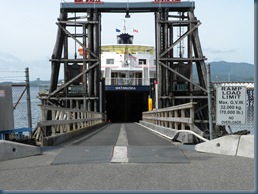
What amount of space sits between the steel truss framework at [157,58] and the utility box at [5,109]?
25.9 m

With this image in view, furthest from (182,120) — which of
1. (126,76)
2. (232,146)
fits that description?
(126,76)

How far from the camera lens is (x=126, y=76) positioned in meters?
49.4

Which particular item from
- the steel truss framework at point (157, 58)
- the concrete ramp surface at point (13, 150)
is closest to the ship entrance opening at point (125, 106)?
the steel truss framework at point (157, 58)

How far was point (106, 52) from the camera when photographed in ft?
170

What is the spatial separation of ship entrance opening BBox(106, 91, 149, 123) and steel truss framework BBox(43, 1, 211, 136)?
40.0 feet

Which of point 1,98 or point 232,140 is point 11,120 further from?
point 232,140

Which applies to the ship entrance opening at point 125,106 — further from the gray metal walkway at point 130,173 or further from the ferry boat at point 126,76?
the gray metal walkway at point 130,173

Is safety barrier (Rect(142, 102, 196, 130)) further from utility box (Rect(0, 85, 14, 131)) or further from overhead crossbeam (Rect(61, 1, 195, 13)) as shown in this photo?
overhead crossbeam (Rect(61, 1, 195, 13))

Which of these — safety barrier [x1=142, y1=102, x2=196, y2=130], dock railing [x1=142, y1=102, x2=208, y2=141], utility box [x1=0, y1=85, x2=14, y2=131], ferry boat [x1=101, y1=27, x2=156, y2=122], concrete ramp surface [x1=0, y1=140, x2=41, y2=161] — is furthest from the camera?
ferry boat [x1=101, y1=27, x2=156, y2=122]

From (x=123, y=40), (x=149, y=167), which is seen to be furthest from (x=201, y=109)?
(x=149, y=167)

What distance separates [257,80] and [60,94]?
107 ft

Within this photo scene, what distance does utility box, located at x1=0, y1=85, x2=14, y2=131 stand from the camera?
9.87 meters

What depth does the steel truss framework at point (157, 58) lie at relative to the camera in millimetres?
36344

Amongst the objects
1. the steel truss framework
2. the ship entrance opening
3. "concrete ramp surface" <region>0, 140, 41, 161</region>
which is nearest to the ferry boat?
the ship entrance opening
